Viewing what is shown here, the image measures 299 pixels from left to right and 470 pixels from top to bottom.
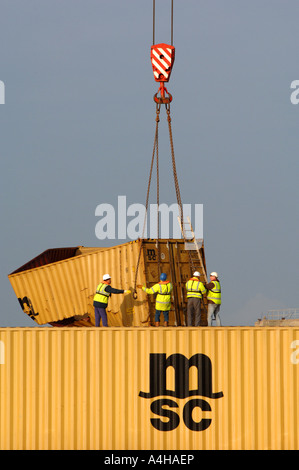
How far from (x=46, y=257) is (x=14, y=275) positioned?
3901mm

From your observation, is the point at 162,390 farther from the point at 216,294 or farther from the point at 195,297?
→ the point at 216,294

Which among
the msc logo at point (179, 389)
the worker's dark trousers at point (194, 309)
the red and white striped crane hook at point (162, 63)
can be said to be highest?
the red and white striped crane hook at point (162, 63)

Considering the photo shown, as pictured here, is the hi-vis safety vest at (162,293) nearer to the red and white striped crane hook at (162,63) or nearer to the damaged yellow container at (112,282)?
the damaged yellow container at (112,282)

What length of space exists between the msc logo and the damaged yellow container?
6637mm

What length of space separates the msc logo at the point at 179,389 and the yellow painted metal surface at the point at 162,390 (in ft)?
0.07

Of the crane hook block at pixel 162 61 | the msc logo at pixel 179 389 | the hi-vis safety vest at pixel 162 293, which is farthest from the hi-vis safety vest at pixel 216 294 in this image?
the crane hook block at pixel 162 61

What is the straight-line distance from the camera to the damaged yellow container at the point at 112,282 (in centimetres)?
2250

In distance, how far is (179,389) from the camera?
15.2m

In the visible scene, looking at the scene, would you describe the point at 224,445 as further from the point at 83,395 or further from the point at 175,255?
the point at 175,255

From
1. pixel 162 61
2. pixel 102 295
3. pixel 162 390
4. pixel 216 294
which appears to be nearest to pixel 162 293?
pixel 216 294

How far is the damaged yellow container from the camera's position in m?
22.5

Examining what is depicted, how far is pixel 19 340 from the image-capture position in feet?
50.9

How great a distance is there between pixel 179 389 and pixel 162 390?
347 mm
